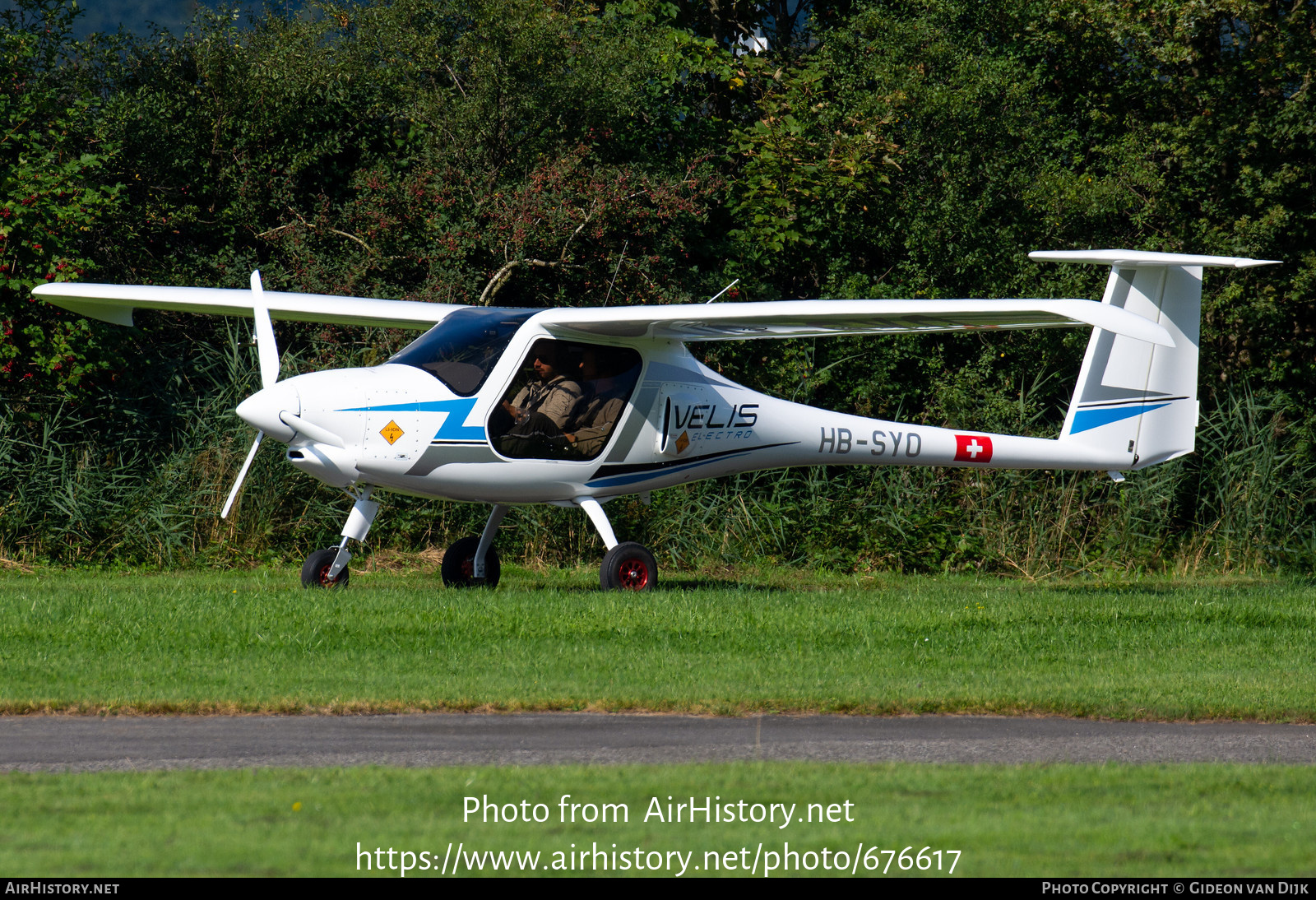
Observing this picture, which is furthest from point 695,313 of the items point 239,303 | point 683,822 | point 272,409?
point 683,822

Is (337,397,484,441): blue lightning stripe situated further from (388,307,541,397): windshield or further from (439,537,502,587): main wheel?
(439,537,502,587): main wheel

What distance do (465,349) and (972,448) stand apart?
4888 millimetres

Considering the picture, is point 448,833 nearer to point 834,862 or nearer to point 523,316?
point 834,862

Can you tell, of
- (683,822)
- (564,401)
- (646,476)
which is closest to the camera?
(683,822)

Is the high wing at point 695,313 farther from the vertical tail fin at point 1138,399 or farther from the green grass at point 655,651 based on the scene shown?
the green grass at point 655,651

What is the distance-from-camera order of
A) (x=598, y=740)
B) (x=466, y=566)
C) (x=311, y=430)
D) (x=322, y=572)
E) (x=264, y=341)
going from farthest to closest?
(x=466, y=566)
(x=322, y=572)
(x=264, y=341)
(x=311, y=430)
(x=598, y=740)

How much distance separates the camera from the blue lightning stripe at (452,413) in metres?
11.9

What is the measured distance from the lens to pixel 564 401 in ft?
41.4

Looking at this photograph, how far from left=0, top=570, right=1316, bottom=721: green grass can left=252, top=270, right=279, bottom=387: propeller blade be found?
1.75 metres

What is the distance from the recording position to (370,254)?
1866 cm

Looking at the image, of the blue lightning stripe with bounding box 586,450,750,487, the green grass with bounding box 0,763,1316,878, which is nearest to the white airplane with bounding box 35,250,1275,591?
the blue lightning stripe with bounding box 586,450,750,487

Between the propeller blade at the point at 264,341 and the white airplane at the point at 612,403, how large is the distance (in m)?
0.02

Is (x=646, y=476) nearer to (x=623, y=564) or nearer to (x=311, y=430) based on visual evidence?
(x=623, y=564)

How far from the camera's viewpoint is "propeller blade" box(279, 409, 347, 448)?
1150 cm
